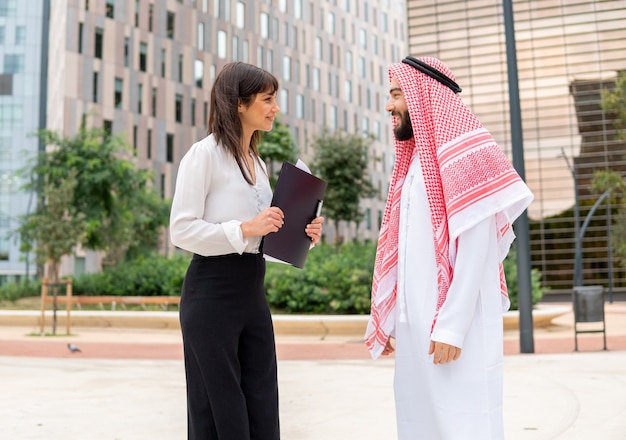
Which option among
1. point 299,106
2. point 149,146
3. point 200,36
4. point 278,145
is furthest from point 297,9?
point 278,145

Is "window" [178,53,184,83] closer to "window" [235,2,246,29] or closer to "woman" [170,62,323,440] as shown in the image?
"window" [235,2,246,29]

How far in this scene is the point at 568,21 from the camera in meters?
37.3

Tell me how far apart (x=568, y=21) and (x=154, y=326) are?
94.6 feet

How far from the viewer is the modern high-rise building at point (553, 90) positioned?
118 feet

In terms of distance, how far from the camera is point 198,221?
105 inches

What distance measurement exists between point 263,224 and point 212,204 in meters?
0.24

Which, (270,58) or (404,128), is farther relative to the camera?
(270,58)

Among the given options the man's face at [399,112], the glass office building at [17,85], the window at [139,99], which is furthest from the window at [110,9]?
the man's face at [399,112]

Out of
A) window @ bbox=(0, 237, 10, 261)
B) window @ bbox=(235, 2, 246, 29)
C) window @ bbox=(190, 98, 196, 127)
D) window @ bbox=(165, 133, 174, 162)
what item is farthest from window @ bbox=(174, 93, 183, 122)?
window @ bbox=(0, 237, 10, 261)

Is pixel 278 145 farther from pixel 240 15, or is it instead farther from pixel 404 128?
pixel 404 128

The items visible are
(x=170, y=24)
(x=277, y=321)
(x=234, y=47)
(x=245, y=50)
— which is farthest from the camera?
(x=245, y=50)

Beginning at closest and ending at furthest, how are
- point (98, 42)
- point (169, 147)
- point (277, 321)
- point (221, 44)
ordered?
point (277, 321) < point (98, 42) < point (169, 147) < point (221, 44)

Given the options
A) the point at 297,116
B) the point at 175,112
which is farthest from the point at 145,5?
the point at 297,116

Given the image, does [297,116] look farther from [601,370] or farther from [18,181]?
[601,370]
